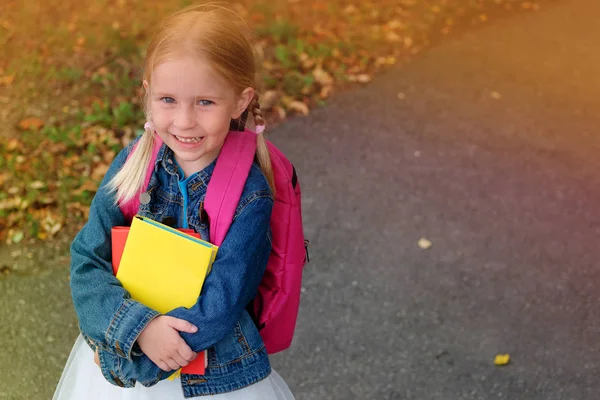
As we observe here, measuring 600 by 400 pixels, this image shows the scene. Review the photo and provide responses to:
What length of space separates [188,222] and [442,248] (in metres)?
2.28

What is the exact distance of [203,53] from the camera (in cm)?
170

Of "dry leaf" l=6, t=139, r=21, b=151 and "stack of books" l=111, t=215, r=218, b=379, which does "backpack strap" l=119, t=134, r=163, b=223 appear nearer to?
"stack of books" l=111, t=215, r=218, b=379

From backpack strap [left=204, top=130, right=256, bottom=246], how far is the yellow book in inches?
2.7

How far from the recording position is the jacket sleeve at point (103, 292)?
5.73ft

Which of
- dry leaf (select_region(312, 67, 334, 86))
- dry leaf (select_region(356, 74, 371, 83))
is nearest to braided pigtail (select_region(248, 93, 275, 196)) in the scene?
dry leaf (select_region(312, 67, 334, 86))

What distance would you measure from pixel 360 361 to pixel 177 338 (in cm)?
165

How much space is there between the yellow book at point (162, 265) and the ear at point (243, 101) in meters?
0.38

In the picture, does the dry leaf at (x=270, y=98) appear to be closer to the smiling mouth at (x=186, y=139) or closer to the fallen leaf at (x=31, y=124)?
the fallen leaf at (x=31, y=124)

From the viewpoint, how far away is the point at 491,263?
3.73 m

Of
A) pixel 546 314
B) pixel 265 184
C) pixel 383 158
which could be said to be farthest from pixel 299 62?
pixel 265 184

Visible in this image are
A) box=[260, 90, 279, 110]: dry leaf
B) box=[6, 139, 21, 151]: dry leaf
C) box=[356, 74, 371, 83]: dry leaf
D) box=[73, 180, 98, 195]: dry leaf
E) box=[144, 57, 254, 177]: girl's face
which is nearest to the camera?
box=[144, 57, 254, 177]: girl's face

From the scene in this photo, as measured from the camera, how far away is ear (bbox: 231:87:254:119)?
6.05 feet

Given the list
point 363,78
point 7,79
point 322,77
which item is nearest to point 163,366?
point 322,77

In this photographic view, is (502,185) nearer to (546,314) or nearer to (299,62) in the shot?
(546,314)
